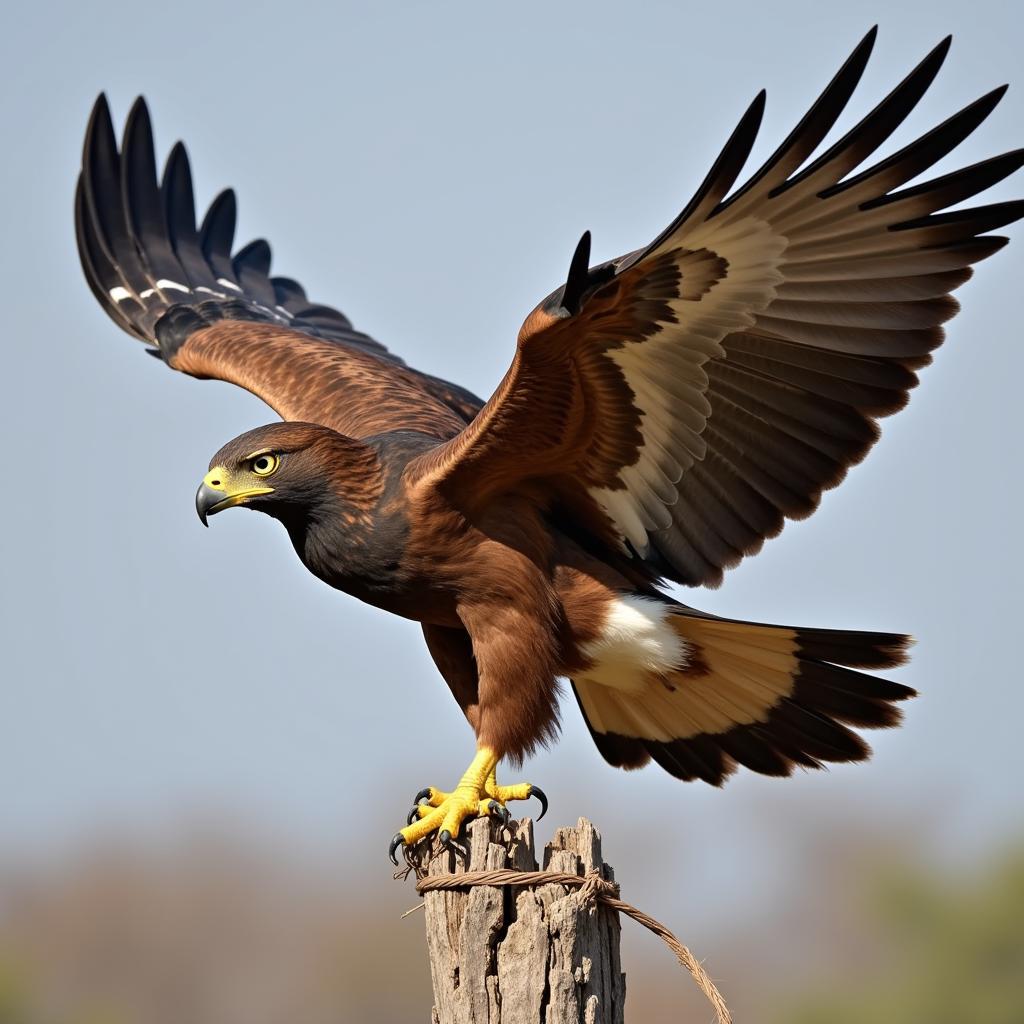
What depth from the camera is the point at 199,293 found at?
749 centimetres

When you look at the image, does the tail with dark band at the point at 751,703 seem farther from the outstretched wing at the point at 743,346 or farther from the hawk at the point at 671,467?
the outstretched wing at the point at 743,346

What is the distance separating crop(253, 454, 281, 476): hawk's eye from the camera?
4609 mm

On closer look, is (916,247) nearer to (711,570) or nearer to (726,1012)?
(711,570)

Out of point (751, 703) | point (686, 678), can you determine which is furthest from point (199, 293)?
point (751, 703)

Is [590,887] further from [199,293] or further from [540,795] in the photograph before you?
[199,293]

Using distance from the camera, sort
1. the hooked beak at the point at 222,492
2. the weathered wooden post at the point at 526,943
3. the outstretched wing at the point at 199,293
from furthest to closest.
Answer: the outstretched wing at the point at 199,293, the hooked beak at the point at 222,492, the weathered wooden post at the point at 526,943

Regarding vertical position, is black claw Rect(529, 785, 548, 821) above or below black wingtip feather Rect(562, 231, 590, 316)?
below

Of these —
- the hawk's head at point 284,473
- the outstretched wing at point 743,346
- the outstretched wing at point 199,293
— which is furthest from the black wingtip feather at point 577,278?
the outstretched wing at point 199,293

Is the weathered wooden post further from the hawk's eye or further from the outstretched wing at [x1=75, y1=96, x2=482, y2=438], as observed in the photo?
the outstretched wing at [x1=75, y1=96, x2=482, y2=438]

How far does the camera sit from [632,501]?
15.6 ft

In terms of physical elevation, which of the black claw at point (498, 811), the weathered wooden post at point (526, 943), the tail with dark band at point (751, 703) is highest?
the tail with dark band at point (751, 703)

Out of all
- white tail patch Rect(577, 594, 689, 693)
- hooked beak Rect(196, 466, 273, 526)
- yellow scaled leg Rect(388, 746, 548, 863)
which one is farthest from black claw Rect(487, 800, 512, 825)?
hooked beak Rect(196, 466, 273, 526)

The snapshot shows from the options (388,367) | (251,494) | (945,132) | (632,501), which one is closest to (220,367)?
(388,367)

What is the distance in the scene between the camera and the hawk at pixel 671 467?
411cm
